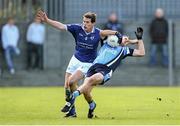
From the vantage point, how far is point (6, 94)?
26.9 meters

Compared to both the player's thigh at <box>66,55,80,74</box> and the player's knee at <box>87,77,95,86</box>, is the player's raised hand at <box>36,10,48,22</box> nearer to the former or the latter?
the player's thigh at <box>66,55,80,74</box>

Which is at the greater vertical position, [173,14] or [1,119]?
[173,14]

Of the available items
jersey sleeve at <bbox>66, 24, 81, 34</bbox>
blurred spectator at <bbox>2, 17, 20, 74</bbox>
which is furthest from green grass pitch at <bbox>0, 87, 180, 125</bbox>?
blurred spectator at <bbox>2, 17, 20, 74</bbox>

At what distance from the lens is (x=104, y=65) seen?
17.4 m

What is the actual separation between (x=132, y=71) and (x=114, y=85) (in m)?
1.00

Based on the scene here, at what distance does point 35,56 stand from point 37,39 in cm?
73

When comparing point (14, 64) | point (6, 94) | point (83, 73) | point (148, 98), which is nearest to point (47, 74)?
point (14, 64)

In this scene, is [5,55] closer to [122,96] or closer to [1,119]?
[122,96]

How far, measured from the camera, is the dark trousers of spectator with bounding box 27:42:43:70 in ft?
113

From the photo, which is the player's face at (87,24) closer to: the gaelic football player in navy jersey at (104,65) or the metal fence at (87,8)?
the gaelic football player in navy jersey at (104,65)

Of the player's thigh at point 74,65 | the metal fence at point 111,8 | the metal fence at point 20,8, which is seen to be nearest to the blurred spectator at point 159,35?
the metal fence at point 111,8

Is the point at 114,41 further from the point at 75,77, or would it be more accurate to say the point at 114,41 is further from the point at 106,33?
the point at 75,77

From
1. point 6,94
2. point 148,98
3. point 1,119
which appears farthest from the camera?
point 6,94

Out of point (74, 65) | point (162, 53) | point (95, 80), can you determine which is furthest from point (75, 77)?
point (162, 53)
